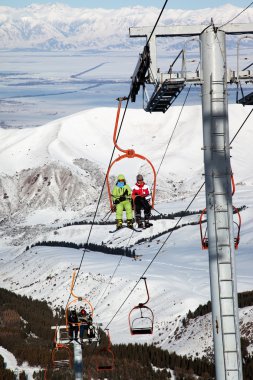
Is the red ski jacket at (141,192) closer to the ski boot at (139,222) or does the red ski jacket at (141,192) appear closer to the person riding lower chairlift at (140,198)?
the person riding lower chairlift at (140,198)

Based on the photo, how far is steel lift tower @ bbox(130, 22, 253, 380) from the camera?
16.2m

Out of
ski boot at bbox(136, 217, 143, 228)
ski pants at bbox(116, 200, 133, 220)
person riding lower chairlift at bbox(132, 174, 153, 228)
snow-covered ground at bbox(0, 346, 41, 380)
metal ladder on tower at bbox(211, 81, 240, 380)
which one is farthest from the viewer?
snow-covered ground at bbox(0, 346, 41, 380)

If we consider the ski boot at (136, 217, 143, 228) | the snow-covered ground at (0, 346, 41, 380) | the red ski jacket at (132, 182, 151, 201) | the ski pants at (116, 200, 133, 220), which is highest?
the red ski jacket at (132, 182, 151, 201)

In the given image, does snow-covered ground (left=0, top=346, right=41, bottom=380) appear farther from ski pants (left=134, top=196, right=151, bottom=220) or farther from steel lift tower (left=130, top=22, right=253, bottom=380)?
steel lift tower (left=130, top=22, right=253, bottom=380)

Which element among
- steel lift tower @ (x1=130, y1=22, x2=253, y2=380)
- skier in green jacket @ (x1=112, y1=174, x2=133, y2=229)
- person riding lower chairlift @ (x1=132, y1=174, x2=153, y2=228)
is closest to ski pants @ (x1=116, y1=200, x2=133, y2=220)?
skier in green jacket @ (x1=112, y1=174, x2=133, y2=229)

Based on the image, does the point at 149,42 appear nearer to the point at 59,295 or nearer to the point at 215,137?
the point at 215,137

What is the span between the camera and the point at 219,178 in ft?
53.8

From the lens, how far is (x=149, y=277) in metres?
101

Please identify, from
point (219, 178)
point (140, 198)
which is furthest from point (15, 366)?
point (219, 178)

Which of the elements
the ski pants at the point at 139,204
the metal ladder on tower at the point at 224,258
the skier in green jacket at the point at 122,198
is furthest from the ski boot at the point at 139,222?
the metal ladder on tower at the point at 224,258

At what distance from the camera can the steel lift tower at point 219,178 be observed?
16.2 m

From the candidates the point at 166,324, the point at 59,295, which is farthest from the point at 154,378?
the point at 59,295

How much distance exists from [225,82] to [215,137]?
1.20m

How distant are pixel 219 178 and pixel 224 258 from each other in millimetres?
1686
